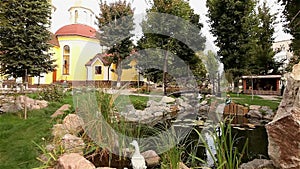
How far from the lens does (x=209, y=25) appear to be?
15.7 metres

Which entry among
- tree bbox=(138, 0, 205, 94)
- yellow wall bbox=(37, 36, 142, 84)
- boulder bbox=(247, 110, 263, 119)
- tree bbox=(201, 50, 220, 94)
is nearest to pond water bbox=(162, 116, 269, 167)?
boulder bbox=(247, 110, 263, 119)

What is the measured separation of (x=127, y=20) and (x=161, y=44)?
2.72m

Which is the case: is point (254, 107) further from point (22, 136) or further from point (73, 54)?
point (73, 54)

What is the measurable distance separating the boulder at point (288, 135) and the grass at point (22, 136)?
2593mm

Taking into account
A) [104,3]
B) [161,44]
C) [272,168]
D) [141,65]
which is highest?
[104,3]

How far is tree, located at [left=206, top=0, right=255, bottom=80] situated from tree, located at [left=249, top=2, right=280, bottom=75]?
2056 millimetres

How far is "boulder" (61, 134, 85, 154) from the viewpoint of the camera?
2.93m

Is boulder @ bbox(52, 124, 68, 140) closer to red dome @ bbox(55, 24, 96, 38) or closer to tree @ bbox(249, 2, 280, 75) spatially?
tree @ bbox(249, 2, 280, 75)

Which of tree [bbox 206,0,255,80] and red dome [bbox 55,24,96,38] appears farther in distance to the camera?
red dome [bbox 55,24,96,38]

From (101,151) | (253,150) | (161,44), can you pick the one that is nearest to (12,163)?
(101,151)

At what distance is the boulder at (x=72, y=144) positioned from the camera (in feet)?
9.63

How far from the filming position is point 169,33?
12141mm

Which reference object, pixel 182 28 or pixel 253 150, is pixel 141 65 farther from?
pixel 253 150

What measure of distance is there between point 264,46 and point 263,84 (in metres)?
2.80
